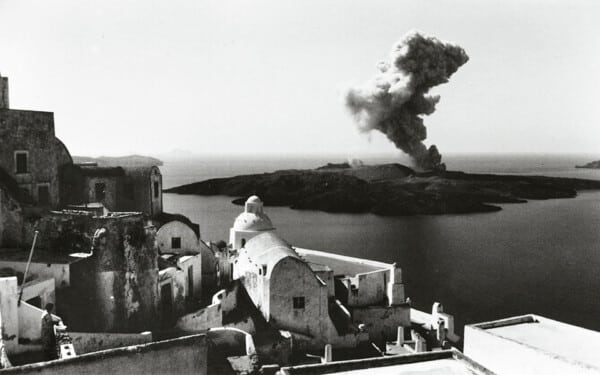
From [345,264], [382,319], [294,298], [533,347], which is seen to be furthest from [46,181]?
[533,347]

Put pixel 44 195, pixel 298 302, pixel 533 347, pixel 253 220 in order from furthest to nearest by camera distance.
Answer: pixel 253 220 → pixel 298 302 → pixel 44 195 → pixel 533 347

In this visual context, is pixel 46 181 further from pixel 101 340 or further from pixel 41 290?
pixel 101 340

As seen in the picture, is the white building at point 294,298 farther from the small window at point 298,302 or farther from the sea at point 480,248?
the sea at point 480,248

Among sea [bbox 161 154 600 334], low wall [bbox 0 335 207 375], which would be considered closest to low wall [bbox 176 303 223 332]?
low wall [bbox 0 335 207 375]

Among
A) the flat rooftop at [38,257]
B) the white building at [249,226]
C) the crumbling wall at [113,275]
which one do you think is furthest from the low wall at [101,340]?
the white building at [249,226]

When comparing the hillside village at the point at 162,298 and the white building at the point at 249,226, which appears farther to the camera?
the white building at the point at 249,226
